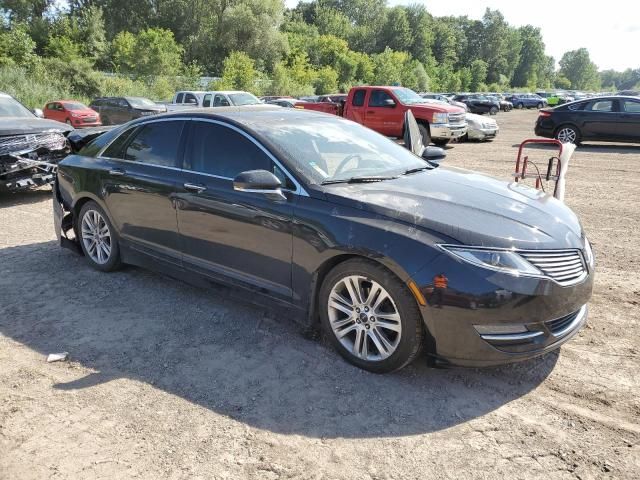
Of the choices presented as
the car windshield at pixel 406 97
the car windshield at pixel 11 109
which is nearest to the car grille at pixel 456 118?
the car windshield at pixel 406 97

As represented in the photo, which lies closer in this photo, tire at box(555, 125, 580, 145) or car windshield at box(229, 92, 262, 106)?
tire at box(555, 125, 580, 145)

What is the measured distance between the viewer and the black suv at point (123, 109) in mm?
22141

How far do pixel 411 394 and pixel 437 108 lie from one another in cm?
1341

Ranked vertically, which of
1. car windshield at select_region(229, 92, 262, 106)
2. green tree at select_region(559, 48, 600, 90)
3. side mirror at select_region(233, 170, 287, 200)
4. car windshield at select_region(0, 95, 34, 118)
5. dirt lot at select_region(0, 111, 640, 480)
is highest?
green tree at select_region(559, 48, 600, 90)

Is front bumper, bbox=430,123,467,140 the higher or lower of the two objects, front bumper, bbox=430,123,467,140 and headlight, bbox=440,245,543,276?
the higher

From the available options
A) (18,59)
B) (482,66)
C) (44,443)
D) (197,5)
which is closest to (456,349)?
(44,443)

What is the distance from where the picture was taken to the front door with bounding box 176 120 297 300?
3.64 metres

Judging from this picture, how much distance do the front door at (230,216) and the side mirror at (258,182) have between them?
0.41 feet

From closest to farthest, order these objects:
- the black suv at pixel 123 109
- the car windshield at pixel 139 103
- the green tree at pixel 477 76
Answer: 1. the black suv at pixel 123 109
2. the car windshield at pixel 139 103
3. the green tree at pixel 477 76

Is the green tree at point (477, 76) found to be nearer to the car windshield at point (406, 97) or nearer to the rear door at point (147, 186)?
the car windshield at point (406, 97)

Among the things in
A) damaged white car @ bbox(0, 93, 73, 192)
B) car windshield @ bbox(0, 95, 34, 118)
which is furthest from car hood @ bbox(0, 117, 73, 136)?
car windshield @ bbox(0, 95, 34, 118)

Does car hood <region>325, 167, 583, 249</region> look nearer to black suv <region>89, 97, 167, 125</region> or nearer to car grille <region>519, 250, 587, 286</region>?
car grille <region>519, 250, 587, 286</region>

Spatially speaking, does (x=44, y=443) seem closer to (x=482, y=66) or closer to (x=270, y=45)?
(x=270, y=45)

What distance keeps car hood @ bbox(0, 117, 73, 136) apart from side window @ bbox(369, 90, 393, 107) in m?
9.50
